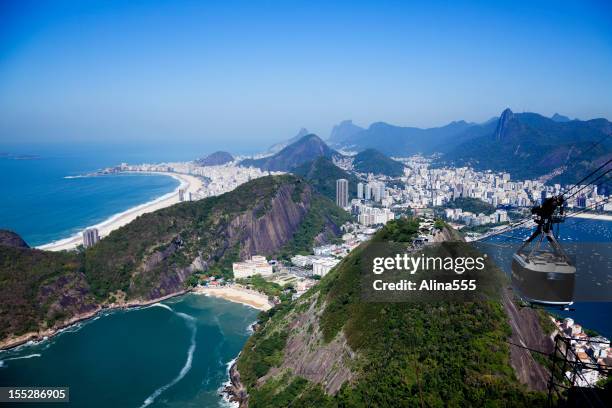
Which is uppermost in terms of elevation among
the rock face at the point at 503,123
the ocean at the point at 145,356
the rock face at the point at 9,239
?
the rock face at the point at 503,123

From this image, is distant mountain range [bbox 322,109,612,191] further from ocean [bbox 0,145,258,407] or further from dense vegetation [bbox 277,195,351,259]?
ocean [bbox 0,145,258,407]

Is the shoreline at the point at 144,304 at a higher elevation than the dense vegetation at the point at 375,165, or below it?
below

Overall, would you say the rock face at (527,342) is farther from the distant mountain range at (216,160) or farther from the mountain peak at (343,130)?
the mountain peak at (343,130)

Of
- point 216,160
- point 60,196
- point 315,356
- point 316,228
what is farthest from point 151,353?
point 216,160

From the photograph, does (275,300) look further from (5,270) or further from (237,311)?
(5,270)

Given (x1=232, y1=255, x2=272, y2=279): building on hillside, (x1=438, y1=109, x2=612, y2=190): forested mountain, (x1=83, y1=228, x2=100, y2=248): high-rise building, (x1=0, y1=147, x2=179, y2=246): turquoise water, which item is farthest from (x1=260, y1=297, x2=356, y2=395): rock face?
(x1=438, y1=109, x2=612, y2=190): forested mountain

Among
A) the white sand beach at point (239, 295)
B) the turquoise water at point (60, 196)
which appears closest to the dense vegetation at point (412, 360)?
the white sand beach at point (239, 295)
